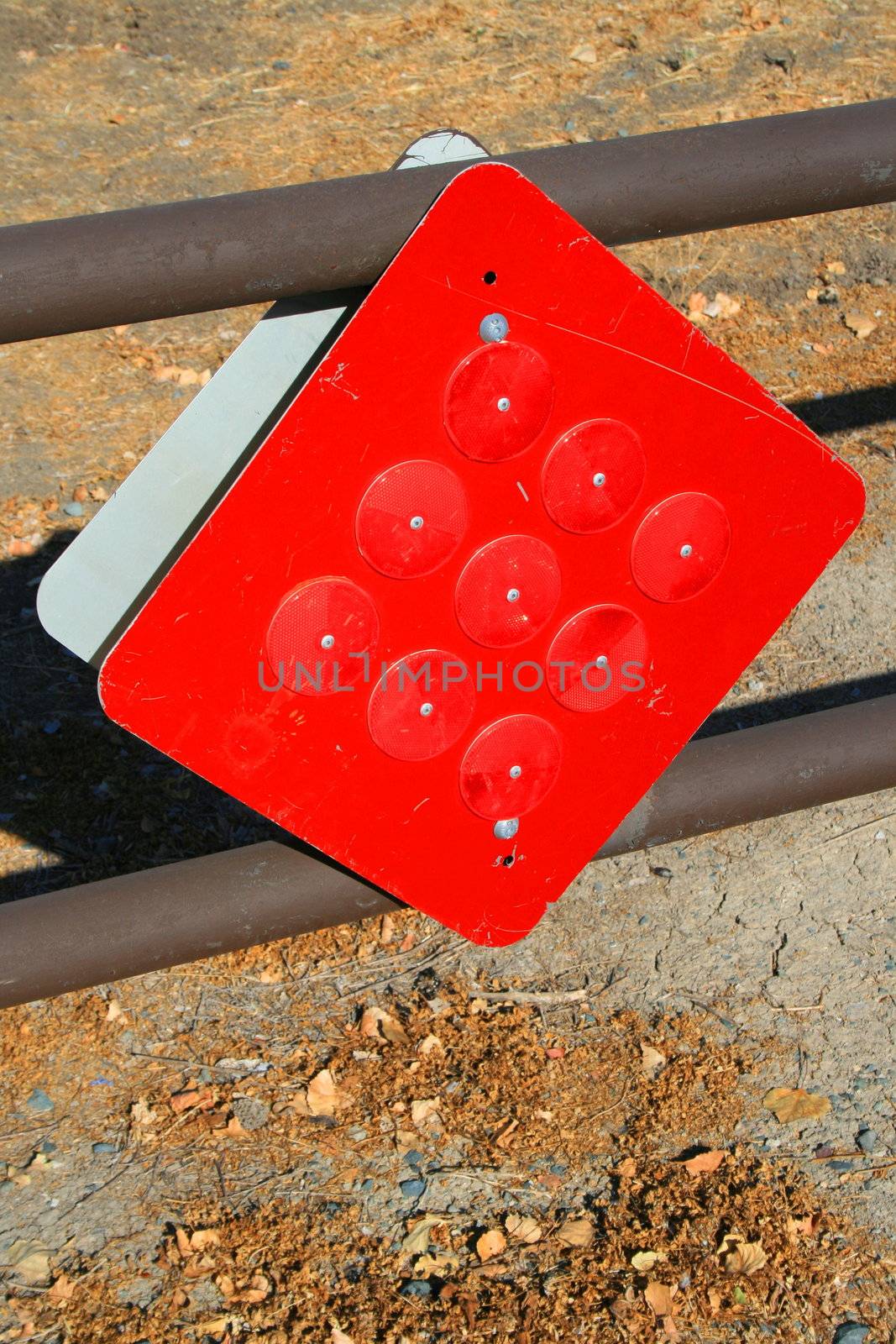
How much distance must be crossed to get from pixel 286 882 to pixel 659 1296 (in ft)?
2.69

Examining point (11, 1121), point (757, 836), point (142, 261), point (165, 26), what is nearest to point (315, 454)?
point (142, 261)

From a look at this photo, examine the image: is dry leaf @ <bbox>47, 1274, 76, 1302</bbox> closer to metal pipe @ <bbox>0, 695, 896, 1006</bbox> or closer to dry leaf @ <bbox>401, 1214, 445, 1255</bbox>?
dry leaf @ <bbox>401, 1214, 445, 1255</bbox>

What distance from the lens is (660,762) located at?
5.34ft

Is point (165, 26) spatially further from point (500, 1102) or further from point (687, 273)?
point (500, 1102)

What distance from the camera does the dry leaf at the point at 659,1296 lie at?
69.1 inches

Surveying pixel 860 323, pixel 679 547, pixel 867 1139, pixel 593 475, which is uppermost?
pixel 593 475

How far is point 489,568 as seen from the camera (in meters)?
1.44

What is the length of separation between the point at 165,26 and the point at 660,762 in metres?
5.44

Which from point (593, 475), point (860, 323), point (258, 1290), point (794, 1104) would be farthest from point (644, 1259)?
point (860, 323)

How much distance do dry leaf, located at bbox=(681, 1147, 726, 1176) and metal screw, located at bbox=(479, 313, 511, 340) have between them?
128cm

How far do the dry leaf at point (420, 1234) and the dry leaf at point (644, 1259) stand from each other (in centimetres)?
28

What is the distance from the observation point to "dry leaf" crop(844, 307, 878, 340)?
161 inches

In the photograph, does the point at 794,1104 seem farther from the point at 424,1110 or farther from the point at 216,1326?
the point at 216,1326

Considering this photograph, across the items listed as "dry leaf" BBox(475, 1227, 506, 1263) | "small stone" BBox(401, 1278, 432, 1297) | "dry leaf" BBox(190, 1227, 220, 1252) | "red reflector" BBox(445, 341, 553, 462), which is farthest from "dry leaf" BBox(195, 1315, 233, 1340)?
"red reflector" BBox(445, 341, 553, 462)
